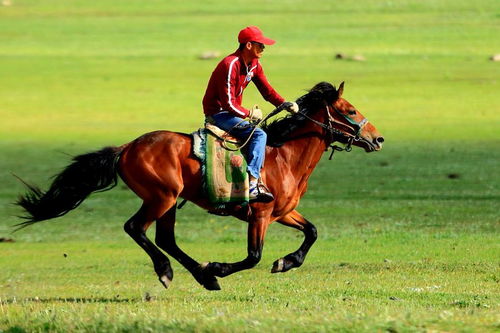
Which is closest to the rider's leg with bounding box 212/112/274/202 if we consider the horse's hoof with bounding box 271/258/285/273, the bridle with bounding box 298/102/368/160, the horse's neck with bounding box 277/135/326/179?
the horse's neck with bounding box 277/135/326/179

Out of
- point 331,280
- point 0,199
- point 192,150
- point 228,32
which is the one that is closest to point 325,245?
point 331,280

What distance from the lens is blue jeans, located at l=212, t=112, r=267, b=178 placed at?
37.8 feet

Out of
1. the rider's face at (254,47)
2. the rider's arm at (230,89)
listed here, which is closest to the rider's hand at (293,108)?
the rider's arm at (230,89)

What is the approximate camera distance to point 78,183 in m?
11.9

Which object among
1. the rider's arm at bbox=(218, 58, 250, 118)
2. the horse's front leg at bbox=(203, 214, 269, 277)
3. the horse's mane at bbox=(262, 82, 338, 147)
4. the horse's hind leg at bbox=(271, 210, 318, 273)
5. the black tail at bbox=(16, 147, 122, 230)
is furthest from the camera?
the horse's mane at bbox=(262, 82, 338, 147)

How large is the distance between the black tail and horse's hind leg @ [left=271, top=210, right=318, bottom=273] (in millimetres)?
1642

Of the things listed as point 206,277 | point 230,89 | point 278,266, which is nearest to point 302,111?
point 230,89

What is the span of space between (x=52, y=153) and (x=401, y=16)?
47.4 metres

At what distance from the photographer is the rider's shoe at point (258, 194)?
11.4m

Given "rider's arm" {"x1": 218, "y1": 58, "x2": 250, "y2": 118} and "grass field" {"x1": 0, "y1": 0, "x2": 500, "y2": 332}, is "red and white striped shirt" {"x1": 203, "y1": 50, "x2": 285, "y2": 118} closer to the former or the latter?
"rider's arm" {"x1": 218, "y1": 58, "x2": 250, "y2": 118}

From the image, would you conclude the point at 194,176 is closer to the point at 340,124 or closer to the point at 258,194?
the point at 258,194

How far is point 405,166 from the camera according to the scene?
27.0m

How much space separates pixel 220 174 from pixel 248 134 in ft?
1.51

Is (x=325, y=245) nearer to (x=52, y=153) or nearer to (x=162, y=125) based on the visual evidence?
(x=52, y=153)
